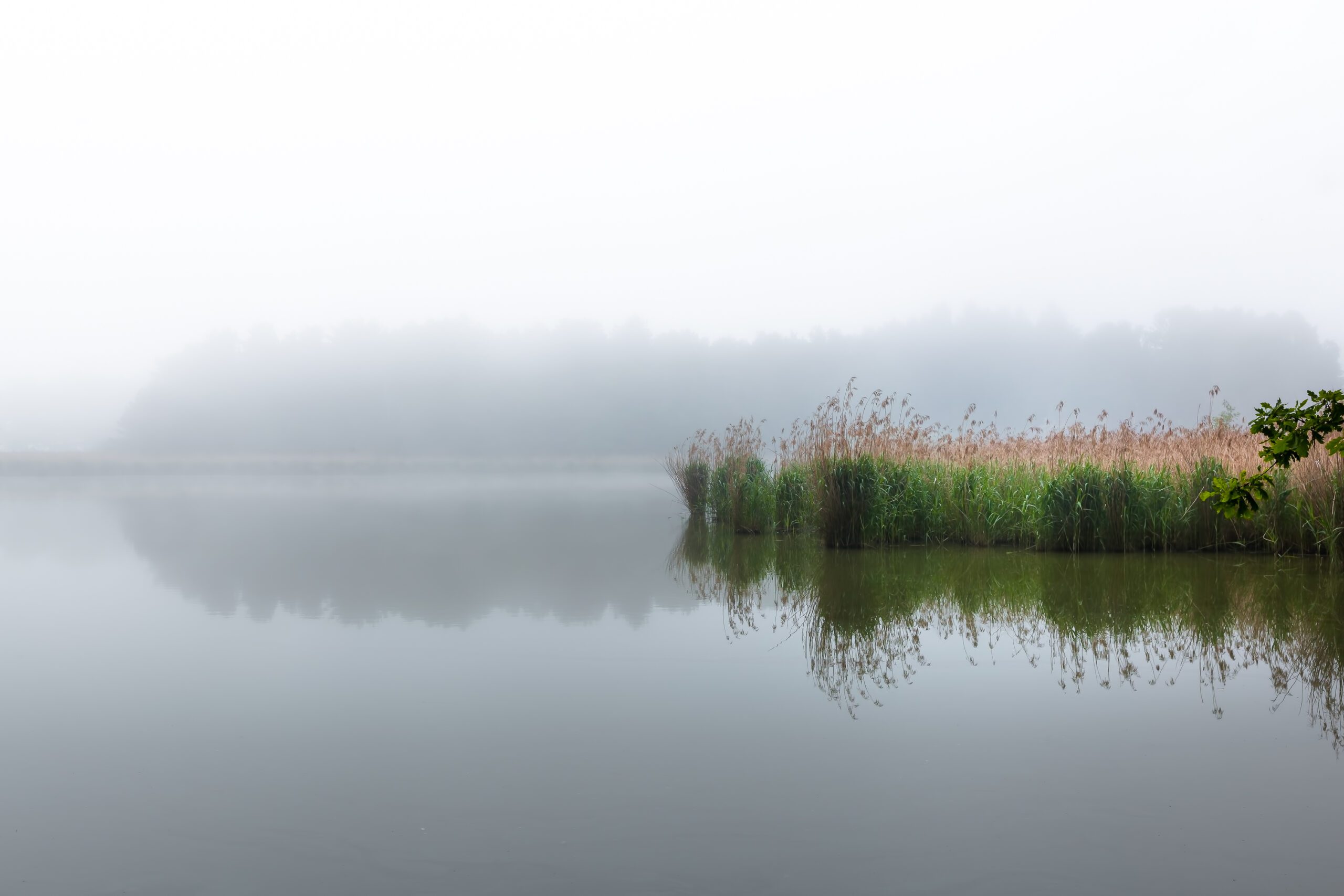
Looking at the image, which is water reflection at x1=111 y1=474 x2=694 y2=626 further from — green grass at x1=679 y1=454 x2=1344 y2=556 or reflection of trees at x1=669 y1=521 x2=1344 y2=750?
green grass at x1=679 y1=454 x2=1344 y2=556

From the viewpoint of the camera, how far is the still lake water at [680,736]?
1.95 m

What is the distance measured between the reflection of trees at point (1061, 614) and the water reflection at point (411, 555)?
2.99ft

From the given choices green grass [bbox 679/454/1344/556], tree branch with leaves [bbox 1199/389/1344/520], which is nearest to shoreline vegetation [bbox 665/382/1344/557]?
green grass [bbox 679/454/1344/556]

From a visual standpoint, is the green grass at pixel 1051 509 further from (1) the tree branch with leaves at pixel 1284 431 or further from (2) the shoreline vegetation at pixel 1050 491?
(1) the tree branch with leaves at pixel 1284 431

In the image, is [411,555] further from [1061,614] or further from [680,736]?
[680,736]

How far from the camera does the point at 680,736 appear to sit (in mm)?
2826

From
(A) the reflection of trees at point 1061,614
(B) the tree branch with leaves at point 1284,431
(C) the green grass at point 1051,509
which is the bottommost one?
(A) the reflection of trees at point 1061,614

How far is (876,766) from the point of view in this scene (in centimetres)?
253

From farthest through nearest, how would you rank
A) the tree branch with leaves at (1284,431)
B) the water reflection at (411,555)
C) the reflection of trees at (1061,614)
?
the water reflection at (411,555) → the reflection of trees at (1061,614) → the tree branch with leaves at (1284,431)

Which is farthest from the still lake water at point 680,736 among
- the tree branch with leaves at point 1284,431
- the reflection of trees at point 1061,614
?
the tree branch with leaves at point 1284,431

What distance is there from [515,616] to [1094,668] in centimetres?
308

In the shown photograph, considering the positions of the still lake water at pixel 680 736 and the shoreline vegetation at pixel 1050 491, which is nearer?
the still lake water at pixel 680 736

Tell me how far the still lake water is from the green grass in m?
0.95

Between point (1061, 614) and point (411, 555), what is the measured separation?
18.8 feet
